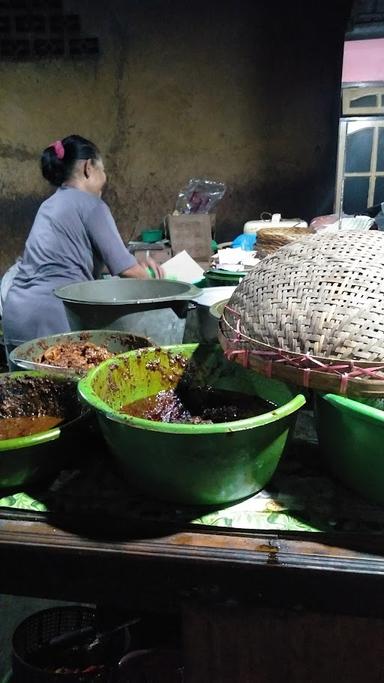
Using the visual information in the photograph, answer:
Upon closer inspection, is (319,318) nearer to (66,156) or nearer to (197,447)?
(197,447)

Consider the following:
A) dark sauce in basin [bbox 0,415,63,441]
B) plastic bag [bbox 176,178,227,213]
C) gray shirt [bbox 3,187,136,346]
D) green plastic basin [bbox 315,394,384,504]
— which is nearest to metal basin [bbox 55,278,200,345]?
dark sauce in basin [bbox 0,415,63,441]

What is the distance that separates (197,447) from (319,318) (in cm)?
35

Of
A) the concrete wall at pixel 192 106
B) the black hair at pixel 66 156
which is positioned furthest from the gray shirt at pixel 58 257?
the concrete wall at pixel 192 106

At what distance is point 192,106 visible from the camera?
210 inches

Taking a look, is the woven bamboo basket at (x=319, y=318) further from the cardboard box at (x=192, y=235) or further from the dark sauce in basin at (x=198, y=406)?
the cardboard box at (x=192, y=235)

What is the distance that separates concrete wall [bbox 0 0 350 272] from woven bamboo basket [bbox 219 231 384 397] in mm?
4540

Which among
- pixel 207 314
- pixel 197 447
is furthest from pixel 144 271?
pixel 197 447

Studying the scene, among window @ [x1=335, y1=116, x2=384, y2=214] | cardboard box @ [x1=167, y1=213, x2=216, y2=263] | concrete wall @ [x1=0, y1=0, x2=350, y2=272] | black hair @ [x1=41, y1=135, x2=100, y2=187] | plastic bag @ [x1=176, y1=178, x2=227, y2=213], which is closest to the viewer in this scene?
black hair @ [x1=41, y1=135, x2=100, y2=187]

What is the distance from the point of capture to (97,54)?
5.22 metres

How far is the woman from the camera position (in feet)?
9.10

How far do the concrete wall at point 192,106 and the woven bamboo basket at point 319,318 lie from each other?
4540mm

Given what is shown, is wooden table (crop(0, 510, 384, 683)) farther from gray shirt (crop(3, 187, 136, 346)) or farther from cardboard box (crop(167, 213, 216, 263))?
cardboard box (crop(167, 213, 216, 263))

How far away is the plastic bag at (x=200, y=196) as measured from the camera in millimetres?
5277

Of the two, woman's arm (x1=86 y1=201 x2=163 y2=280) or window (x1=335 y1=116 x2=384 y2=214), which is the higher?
window (x1=335 y1=116 x2=384 y2=214)
